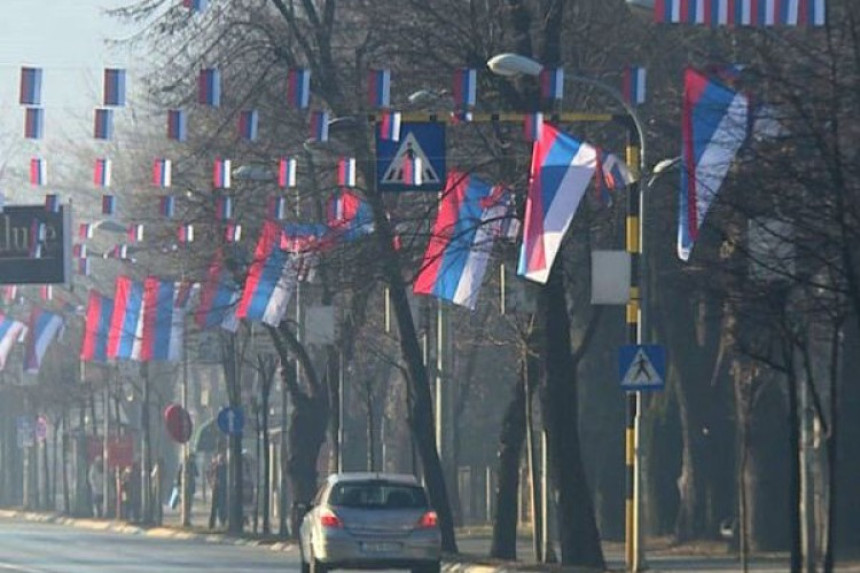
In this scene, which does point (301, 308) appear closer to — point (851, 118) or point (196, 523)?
point (196, 523)

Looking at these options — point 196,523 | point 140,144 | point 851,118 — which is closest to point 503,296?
point 851,118

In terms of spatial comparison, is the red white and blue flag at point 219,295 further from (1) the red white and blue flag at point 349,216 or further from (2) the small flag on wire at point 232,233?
(1) the red white and blue flag at point 349,216

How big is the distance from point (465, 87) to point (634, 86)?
2.38 m

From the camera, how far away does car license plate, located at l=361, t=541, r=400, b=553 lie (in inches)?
1340

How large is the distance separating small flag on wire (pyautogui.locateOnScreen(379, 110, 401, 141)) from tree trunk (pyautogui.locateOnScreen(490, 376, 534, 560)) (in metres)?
8.58

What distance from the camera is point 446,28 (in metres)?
36.6

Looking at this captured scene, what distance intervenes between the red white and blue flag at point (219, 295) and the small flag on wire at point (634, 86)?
17.6 meters

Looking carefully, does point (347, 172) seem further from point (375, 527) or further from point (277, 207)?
point (375, 527)

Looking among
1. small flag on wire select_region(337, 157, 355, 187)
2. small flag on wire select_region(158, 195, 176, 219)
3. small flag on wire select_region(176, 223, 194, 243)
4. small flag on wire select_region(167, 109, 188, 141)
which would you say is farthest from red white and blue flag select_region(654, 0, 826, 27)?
small flag on wire select_region(176, 223, 194, 243)

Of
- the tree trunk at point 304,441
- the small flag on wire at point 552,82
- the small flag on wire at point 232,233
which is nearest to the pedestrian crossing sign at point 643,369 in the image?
the small flag on wire at point 552,82

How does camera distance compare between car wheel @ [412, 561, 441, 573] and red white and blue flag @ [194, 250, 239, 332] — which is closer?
car wheel @ [412, 561, 441, 573]

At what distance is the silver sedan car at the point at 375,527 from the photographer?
34062mm

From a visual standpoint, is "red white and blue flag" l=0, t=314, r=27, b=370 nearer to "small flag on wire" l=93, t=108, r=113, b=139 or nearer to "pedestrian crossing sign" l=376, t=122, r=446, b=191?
"small flag on wire" l=93, t=108, r=113, b=139

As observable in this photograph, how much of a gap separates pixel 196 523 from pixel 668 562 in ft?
119
